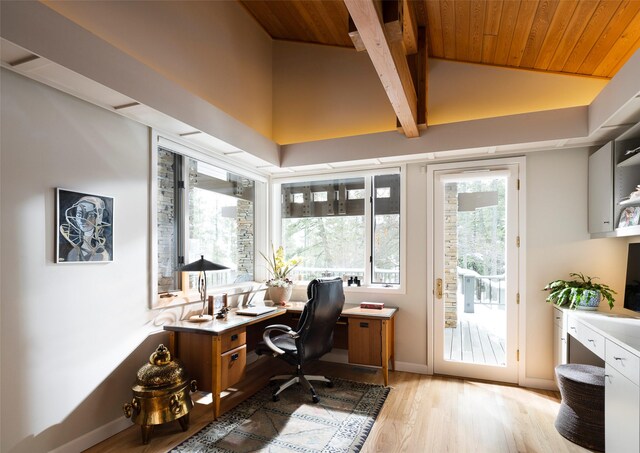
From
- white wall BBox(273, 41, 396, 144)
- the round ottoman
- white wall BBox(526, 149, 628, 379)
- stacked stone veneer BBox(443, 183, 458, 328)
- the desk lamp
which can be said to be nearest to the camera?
the round ottoman

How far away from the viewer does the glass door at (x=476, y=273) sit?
3609 millimetres

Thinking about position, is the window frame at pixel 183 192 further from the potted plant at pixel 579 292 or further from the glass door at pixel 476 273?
the potted plant at pixel 579 292

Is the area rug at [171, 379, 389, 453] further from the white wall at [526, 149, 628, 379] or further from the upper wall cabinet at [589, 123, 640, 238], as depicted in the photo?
the upper wall cabinet at [589, 123, 640, 238]

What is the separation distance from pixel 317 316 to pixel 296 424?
0.84 meters

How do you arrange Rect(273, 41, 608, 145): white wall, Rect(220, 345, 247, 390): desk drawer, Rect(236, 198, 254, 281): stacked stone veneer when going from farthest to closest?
1. Rect(236, 198, 254, 281): stacked stone veneer
2. Rect(273, 41, 608, 145): white wall
3. Rect(220, 345, 247, 390): desk drawer

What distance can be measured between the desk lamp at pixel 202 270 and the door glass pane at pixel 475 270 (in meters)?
2.45

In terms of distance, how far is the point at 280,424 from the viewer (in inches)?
108

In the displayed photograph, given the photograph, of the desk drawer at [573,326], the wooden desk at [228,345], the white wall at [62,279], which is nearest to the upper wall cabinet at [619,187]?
the desk drawer at [573,326]

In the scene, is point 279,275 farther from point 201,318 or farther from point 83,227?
point 83,227

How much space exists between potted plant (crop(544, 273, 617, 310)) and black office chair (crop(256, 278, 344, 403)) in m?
1.95

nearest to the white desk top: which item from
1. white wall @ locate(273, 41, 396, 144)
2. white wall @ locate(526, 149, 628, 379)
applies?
white wall @ locate(526, 149, 628, 379)

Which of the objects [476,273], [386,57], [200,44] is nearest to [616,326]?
[476,273]

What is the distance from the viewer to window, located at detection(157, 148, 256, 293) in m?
A: 3.16

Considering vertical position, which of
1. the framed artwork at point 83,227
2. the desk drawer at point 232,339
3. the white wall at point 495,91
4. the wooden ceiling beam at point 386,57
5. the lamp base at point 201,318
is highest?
the white wall at point 495,91
